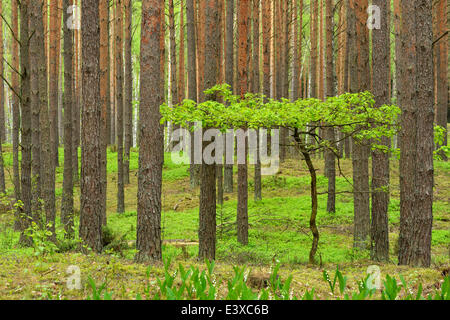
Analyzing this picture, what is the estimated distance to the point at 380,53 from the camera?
8.20 meters

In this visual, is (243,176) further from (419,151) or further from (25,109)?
(25,109)

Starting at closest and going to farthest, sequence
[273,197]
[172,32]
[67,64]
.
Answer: [67,64]
[273,197]
[172,32]

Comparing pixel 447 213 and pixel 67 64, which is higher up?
pixel 67 64

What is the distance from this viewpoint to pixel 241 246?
1042cm

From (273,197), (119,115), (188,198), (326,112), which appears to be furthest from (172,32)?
(326,112)

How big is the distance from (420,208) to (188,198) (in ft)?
35.5

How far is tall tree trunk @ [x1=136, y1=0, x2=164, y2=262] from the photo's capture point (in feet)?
22.0

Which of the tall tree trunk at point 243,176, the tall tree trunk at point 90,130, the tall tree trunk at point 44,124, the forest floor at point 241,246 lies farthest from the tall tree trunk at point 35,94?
the tall tree trunk at point 243,176

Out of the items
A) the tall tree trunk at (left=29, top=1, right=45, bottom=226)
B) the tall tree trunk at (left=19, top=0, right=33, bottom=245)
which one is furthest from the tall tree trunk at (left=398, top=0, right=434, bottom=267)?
the tall tree trunk at (left=29, top=1, right=45, bottom=226)

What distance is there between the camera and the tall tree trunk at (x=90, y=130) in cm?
686

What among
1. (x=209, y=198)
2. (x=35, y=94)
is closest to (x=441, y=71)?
(x=209, y=198)

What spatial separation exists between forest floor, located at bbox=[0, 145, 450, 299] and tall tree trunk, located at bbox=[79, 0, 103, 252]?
618mm

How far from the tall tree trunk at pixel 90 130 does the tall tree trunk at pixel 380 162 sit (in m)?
5.56
